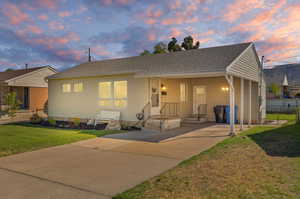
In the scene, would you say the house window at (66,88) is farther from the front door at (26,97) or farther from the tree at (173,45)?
the tree at (173,45)

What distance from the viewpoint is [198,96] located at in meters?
14.5

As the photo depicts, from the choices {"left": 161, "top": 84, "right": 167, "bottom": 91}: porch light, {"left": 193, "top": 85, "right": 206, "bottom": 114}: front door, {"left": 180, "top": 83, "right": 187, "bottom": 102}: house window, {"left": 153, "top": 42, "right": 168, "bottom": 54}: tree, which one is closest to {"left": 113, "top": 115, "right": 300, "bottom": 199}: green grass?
{"left": 161, "top": 84, "right": 167, "bottom": 91}: porch light

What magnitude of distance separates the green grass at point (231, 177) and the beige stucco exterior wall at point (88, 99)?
19.3 feet

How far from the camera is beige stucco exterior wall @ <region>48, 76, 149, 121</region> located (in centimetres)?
1141

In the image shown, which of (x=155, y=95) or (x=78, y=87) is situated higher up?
(x=78, y=87)

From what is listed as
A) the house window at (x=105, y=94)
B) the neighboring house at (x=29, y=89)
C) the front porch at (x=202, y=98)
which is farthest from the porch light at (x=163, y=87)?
the neighboring house at (x=29, y=89)

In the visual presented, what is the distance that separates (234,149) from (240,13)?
941 centimetres

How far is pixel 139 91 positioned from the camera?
448 inches

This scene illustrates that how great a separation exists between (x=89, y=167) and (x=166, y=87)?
8877 mm

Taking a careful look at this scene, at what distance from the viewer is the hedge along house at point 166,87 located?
413 inches

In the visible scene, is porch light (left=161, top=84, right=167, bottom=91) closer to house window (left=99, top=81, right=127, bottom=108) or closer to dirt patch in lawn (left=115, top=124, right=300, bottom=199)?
house window (left=99, top=81, right=127, bottom=108)

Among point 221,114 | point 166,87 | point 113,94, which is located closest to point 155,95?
point 166,87

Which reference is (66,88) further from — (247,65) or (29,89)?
(247,65)

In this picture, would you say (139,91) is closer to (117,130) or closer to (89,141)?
(117,130)
